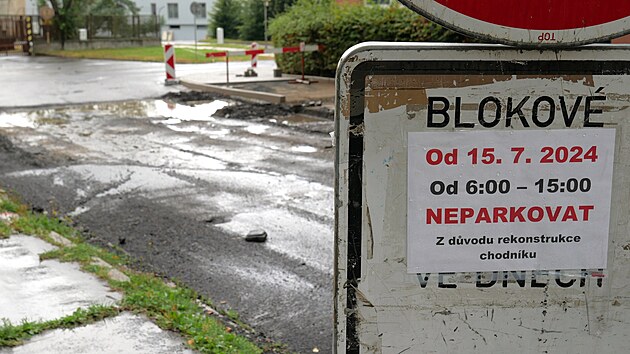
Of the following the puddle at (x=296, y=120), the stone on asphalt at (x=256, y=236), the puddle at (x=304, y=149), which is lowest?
the stone on asphalt at (x=256, y=236)

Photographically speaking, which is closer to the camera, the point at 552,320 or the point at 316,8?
the point at 552,320

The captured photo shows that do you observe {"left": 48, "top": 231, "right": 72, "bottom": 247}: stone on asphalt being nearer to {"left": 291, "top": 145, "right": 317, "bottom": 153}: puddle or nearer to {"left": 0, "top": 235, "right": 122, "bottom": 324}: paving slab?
{"left": 0, "top": 235, "right": 122, "bottom": 324}: paving slab

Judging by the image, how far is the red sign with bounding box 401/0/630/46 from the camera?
70.7 inches

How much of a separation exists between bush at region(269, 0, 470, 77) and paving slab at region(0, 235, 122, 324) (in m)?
13.2

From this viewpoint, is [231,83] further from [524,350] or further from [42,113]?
[524,350]

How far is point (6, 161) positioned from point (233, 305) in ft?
21.0

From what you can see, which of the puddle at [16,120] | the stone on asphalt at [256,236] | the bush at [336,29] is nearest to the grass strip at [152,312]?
the stone on asphalt at [256,236]

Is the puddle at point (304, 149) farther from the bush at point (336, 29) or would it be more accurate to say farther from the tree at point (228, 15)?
the tree at point (228, 15)

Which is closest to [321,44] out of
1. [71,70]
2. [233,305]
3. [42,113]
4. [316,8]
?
[316,8]

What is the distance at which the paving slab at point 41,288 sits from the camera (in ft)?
15.3

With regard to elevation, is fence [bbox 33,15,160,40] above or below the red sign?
above

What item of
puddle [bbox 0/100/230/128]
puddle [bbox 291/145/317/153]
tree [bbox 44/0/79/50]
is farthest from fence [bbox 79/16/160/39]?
puddle [bbox 291/145/317/153]

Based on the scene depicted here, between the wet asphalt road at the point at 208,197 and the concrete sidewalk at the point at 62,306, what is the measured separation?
0.76m

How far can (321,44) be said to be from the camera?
21.6 meters
